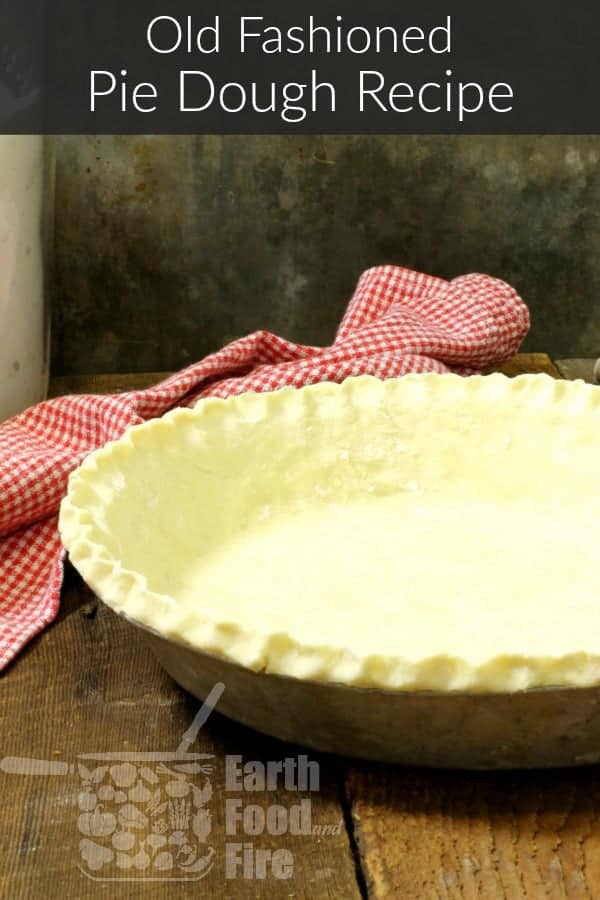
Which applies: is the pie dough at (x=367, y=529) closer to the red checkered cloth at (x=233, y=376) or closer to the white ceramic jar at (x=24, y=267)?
the red checkered cloth at (x=233, y=376)

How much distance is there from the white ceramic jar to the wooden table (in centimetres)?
58

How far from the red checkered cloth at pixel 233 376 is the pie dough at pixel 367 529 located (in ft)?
0.52

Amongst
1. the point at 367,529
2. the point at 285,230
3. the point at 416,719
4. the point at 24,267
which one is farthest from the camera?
the point at 285,230

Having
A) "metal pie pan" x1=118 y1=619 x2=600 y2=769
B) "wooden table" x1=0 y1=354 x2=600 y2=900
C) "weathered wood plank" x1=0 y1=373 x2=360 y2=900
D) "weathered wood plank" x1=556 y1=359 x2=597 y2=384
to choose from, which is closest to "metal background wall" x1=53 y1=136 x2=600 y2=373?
"weathered wood plank" x1=556 y1=359 x2=597 y2=384

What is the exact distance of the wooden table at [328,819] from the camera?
747 millimetres

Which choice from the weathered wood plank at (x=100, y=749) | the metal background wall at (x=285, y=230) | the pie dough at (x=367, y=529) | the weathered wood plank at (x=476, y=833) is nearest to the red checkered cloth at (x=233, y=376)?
the weathered wood plank at (x=100, y=749)

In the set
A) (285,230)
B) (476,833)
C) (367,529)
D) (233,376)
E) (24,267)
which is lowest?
(476,833)

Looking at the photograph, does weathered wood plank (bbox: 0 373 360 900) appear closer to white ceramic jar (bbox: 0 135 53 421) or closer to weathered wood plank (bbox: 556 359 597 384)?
white ceramic jar (bbox: 0 135 53 421)

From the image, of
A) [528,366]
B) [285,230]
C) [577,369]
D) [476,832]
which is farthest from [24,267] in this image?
[476,832]

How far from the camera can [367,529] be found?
111cm

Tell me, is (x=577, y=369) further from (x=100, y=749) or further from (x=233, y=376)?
(x=100, y=749)

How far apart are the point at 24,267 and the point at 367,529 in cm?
59

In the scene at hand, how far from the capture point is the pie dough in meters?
0.76

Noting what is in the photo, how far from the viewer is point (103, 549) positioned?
0.87 m
